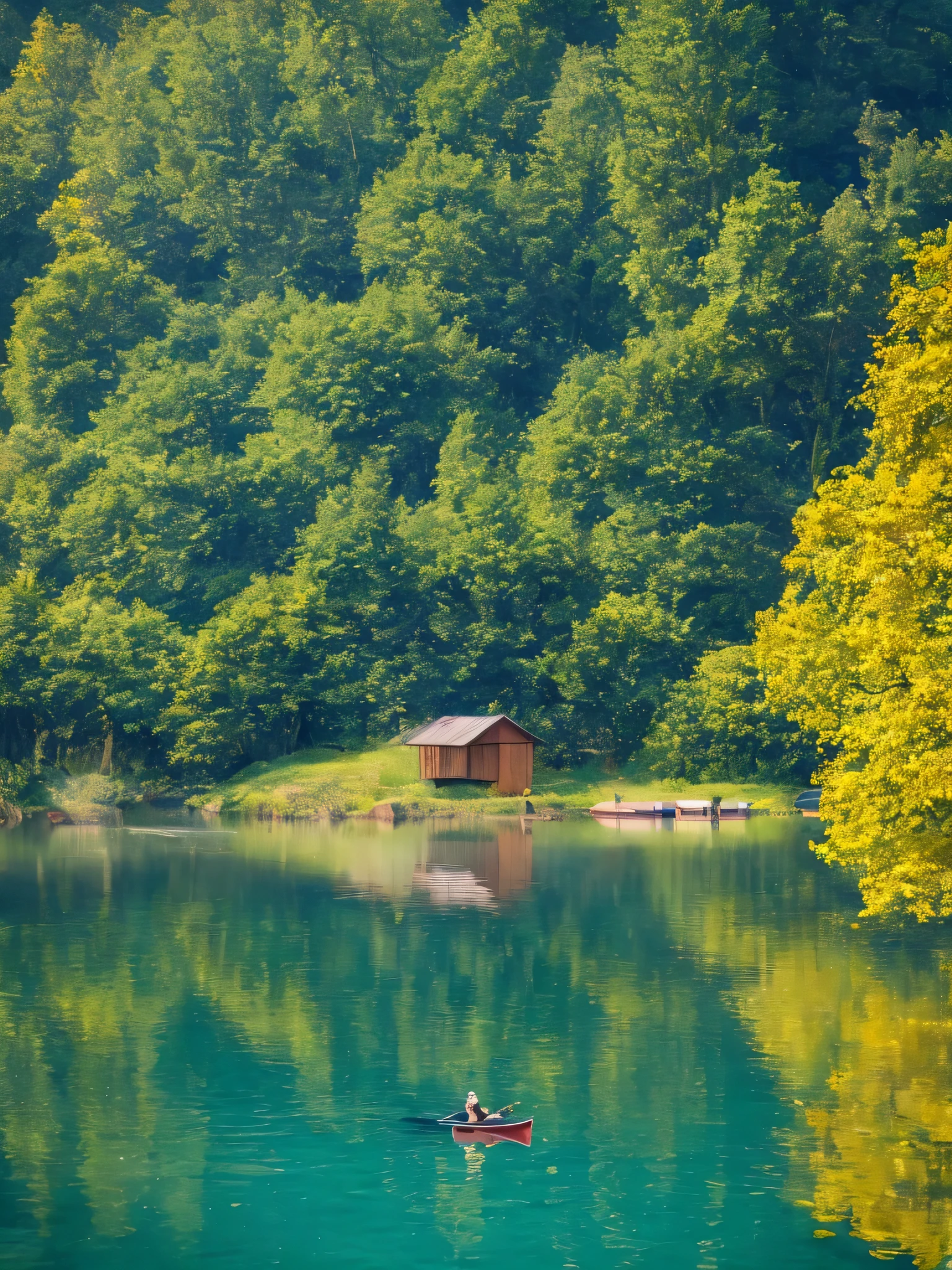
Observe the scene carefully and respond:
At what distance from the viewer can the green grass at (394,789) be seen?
85.1 metres

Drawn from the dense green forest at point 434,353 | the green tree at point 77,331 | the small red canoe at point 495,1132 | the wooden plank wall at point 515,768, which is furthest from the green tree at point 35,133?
the small red canoe at point 495,1132

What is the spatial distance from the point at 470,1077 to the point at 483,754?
2263 inches

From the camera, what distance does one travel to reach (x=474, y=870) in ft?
192

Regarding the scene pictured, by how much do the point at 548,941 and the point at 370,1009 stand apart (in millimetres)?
9813

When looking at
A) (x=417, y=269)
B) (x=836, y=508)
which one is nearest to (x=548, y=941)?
(x=836, y=508)

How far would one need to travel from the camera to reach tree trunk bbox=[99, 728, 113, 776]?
305 ft

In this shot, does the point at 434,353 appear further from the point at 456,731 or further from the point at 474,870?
the point at 474,870

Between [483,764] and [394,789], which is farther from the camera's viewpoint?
[394,789]

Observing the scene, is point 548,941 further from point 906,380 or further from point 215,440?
point 215,440

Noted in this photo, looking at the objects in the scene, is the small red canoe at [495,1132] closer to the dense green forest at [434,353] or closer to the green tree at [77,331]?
the dense green forest at [434,353]

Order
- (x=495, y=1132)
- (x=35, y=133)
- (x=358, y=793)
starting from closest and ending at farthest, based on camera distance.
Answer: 1. (x=495, y=1132)
2. (x=358, y=793)
3. (x=35, y=133)

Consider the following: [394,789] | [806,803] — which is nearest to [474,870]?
[394,789]

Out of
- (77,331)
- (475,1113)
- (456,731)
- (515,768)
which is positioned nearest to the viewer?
(475,1113)

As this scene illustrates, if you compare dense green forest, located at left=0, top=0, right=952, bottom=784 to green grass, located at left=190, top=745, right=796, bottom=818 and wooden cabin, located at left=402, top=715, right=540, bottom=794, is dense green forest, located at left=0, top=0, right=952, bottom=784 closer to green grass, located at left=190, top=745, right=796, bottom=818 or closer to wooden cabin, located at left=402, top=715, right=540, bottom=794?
green grass, located at left=190, top=745, right=796, bottom=818
